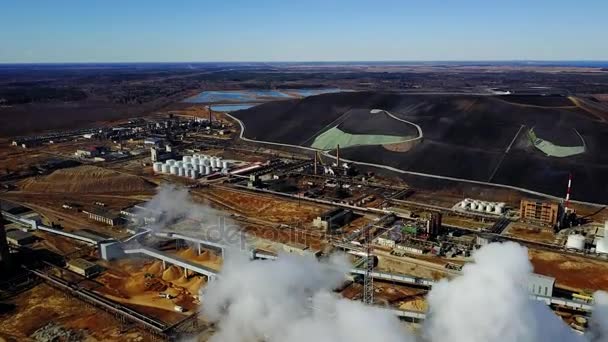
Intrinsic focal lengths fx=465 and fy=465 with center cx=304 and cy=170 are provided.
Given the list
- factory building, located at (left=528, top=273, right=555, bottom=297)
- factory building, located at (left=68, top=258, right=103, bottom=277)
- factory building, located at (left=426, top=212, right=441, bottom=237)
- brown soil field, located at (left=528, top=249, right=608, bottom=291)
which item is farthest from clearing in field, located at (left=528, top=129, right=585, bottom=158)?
factory building, located at (left=68, top=258, right=103, bottom=277)

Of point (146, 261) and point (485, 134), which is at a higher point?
point (485, 134)

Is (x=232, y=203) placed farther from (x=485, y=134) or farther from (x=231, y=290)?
(x=485, y=134)

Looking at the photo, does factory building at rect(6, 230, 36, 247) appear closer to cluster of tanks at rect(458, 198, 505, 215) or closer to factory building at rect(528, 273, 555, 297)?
factory building at rect(528, 273, 555, 297)

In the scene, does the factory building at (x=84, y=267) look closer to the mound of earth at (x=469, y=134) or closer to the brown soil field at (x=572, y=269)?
the brown soil field at (x=572, y=269)

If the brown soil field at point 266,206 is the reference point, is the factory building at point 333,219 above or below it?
above

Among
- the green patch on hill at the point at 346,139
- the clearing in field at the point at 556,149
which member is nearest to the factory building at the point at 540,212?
the clearing in field at the point at 556,149

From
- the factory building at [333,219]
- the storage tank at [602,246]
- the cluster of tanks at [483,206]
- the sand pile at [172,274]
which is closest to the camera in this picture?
the sand pile at [172,274]

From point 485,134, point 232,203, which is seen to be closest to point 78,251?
point 232,203
